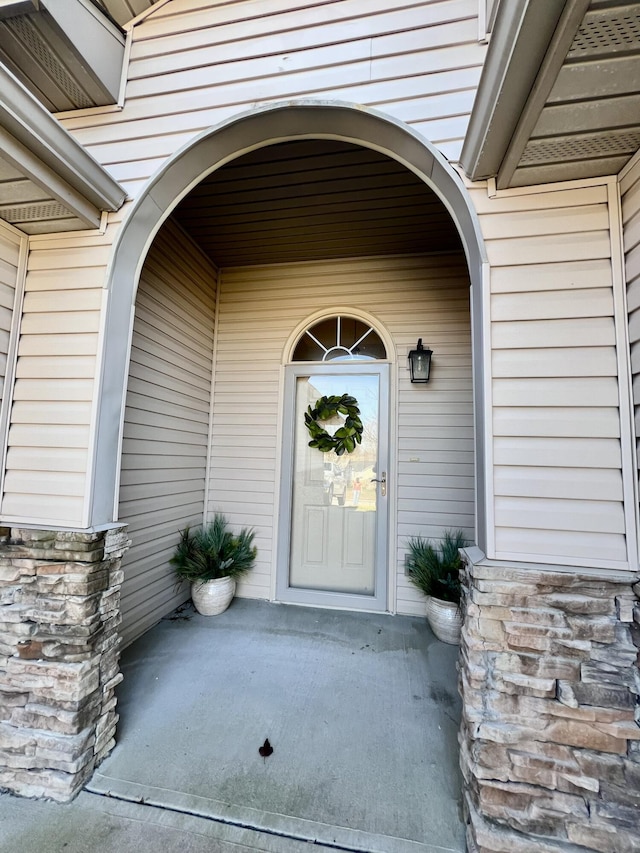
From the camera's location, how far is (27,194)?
4.89ft

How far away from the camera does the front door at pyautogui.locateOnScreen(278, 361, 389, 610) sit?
301cm

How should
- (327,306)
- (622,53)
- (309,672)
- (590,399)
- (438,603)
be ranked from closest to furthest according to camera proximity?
(622,53) < (590,399) < (309,672) < (438,603) < (327,306)

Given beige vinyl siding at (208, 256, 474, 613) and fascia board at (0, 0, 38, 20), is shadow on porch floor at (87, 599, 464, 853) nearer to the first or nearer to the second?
beige vinyl siding at (208, 256, 474, 613)

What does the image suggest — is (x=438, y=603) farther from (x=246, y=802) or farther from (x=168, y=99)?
(x=168, y=99)

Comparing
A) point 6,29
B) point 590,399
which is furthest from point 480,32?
point 6,29

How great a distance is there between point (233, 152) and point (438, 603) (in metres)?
3.02

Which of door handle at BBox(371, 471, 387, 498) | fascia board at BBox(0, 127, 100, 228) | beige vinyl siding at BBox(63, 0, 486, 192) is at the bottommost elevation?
door handle at BBox(371, 471, 387, 498)

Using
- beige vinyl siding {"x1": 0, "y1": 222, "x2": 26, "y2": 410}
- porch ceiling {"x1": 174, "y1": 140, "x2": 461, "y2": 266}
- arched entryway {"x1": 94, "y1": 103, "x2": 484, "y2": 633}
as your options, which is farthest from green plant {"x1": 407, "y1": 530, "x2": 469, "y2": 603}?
beige vinyl siding {"x1": 0, "y1": 222, "x2": 26, "y2": 410}

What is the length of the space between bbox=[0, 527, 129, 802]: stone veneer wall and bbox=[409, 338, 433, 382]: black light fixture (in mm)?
2390

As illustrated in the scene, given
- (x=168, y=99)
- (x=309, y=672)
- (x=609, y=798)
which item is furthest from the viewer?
(x=309, y=672)

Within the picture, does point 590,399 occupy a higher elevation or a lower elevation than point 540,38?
lower

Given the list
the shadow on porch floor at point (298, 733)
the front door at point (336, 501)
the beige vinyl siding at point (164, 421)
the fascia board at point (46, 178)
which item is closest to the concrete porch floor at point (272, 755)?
the shadow on porch floor at point (298, 733)

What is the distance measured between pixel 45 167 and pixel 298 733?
2.70 meters

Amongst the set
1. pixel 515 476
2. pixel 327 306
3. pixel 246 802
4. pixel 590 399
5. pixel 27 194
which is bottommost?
pixel 246 802
